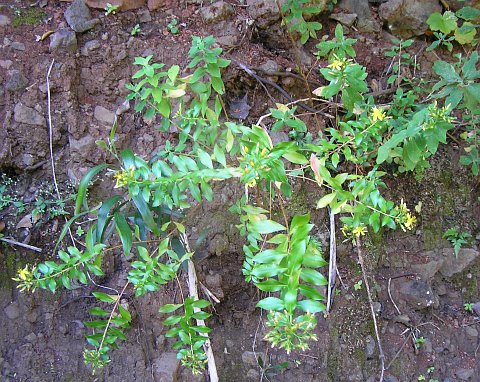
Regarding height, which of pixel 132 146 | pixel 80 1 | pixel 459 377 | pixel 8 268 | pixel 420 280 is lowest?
pixel 459 377

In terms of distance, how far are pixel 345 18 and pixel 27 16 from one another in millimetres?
1698

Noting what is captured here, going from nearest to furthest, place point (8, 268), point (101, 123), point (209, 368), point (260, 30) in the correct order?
point (209, 368)
point (8, 268)
point (101, 123)
point (260, 30)

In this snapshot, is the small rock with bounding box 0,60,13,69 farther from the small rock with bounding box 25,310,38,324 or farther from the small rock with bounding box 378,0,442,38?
the small rock with bounding box 378,0,442,38

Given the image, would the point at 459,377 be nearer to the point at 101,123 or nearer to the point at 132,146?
the point at 132,146

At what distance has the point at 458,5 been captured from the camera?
305cm

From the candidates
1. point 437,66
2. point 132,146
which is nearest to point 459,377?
point 437,66

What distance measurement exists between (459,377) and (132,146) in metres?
1.96

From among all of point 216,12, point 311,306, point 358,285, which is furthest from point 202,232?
point 216,12

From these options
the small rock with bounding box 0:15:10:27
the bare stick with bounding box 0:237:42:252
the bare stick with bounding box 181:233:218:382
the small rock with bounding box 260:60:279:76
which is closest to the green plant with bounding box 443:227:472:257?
the small rock with bounding box 260:60:279:76

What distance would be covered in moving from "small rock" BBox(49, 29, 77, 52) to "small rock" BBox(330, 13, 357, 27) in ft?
4.63

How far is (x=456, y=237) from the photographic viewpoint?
283 cm

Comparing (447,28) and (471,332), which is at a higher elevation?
(447,28)

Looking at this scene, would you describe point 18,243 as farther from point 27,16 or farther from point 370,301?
point 370,301

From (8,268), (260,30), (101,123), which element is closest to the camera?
(8,268)
